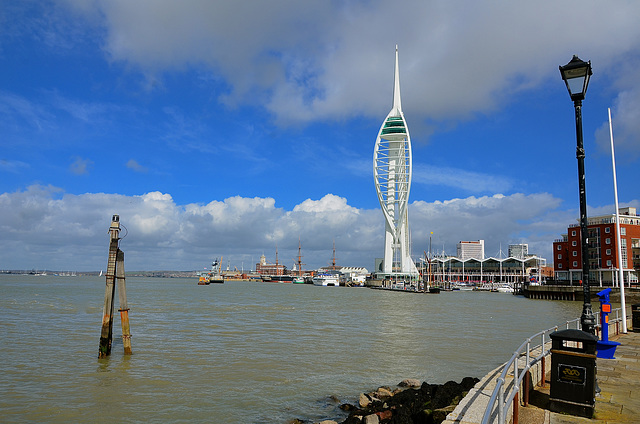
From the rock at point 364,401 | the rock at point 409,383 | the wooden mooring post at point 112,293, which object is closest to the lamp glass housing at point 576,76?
the rock at point 364,401

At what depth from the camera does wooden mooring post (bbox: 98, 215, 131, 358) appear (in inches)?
665

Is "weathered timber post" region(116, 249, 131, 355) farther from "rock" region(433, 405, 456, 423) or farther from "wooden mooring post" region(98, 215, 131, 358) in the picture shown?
"rock" region(433, 405, 456, 423)

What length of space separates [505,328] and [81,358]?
77.8 feet

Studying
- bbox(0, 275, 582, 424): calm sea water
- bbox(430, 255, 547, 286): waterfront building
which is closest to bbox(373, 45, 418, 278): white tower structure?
bbox(430, 255, 547, 286): waterfront building

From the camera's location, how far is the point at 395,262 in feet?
463

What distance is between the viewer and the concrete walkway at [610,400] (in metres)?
6.38

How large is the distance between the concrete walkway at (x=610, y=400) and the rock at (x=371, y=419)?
3.24 metres

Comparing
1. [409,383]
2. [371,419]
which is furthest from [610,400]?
[409,383]

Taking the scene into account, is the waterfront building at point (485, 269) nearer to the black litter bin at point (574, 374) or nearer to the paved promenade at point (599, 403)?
the paved promenade at point (599, 403)

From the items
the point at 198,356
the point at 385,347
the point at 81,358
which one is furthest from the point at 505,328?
the point at 81,358

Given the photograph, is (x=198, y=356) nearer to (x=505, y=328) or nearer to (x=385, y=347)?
(x=385, y=347)

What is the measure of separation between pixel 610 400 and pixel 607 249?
82732mm

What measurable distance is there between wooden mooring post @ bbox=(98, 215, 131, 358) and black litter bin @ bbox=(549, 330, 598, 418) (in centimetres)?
1412

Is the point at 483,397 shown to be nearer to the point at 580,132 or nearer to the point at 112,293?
the point at 580,132
